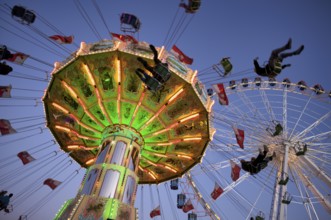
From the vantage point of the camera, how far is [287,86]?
75.4ft

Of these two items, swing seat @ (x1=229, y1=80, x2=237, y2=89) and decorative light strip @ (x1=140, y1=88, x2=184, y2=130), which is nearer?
decorative light strip @ (x1=140, y1=88, x2=184, y2=130)

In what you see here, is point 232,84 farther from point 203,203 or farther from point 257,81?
point 203,203

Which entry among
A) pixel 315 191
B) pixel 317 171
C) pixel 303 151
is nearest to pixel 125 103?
pixel 303 151

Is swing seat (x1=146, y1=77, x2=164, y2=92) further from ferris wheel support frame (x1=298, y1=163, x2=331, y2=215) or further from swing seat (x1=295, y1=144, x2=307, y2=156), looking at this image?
ferris wheel support frame (x1=298, y1=163, x2=331, y2=215)

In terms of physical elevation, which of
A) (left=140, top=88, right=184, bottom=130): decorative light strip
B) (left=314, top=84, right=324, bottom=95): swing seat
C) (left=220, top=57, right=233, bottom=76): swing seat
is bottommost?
(left=140, top=88, right=184, bottom=130): decorative light strip

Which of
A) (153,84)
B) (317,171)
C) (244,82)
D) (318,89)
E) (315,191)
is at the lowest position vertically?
(315,191)

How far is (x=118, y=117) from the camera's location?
15594 millimetres

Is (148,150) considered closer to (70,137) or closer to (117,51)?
(70,137)

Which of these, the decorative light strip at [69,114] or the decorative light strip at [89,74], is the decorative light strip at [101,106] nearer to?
the decorative light strip at [89,74]

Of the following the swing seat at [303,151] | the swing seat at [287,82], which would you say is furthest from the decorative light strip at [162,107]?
the swing seat at [287,82]

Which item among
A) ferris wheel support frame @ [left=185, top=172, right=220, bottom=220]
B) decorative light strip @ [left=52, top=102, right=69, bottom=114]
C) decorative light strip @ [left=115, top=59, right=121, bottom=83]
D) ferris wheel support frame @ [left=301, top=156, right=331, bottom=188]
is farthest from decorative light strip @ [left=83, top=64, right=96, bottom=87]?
ferris wheel support frame @ [left=301, top=156, right=331, bottom=188]

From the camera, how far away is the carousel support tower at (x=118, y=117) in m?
13.3

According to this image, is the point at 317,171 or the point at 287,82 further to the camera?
the point at 287,82

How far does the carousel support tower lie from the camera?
43.6ft
